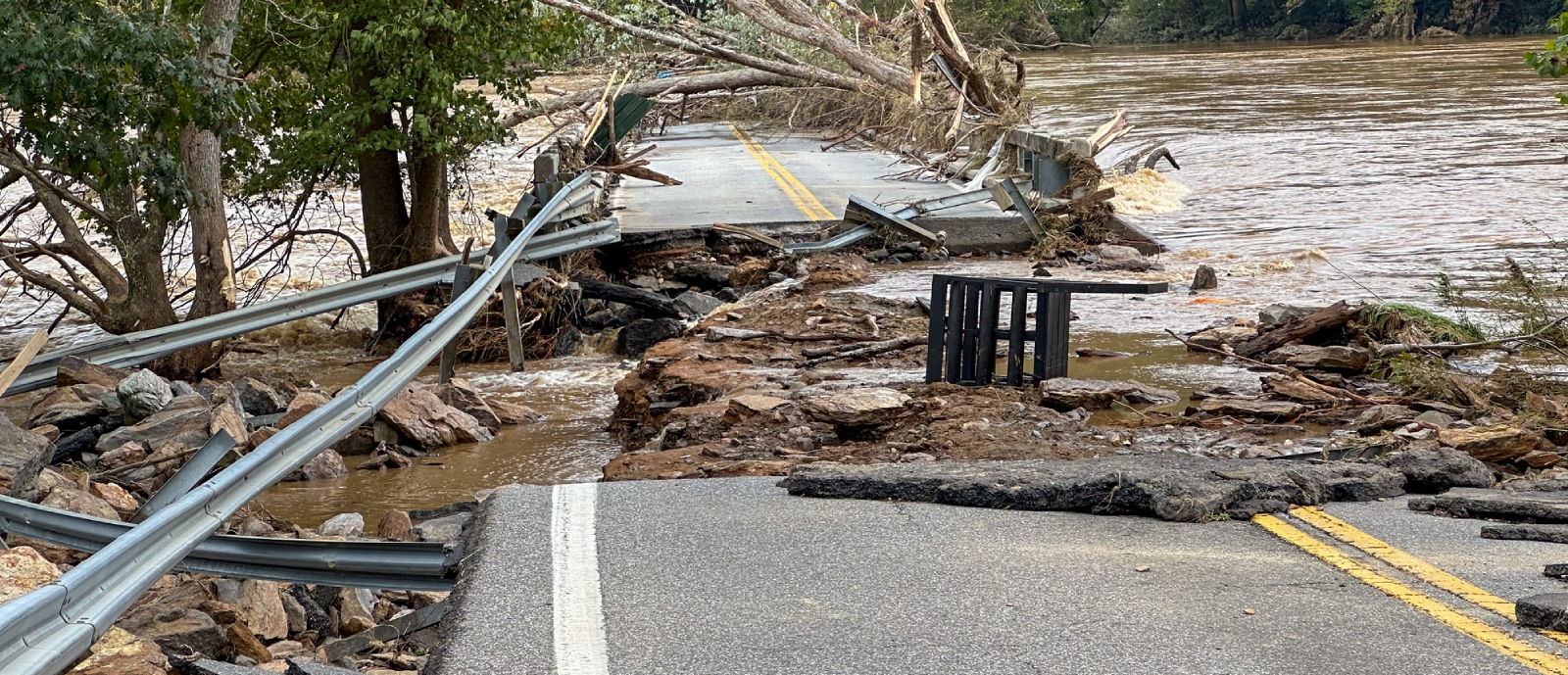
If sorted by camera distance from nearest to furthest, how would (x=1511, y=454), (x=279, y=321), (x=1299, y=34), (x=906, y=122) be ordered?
1. (x=1511, y=454)
2. (x=279, y=321)
3. (x=906, y=122)
4. (x=1299, y=34)

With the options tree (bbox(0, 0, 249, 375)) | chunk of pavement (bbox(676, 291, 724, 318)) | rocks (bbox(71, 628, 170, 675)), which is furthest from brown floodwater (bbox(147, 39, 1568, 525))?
rocks (bbox(71, 628, 170, 675))

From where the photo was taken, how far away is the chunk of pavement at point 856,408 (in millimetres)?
8617

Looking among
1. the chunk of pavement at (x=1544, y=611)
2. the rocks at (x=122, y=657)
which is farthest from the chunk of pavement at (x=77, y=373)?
the chunk of pavement at (x=1544, y=611)

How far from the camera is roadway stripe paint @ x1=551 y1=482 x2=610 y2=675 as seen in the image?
4582 mm

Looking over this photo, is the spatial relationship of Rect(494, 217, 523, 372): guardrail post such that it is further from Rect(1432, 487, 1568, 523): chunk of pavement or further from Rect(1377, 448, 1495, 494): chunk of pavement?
Rect(1432, 487, 1568, 523): chunk of pavement

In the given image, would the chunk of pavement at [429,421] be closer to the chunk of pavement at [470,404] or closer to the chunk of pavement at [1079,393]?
the chunk of pavement at [470,404]

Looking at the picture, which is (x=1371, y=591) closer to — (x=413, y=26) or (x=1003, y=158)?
(x=413, y=26)

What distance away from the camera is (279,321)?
11.0m

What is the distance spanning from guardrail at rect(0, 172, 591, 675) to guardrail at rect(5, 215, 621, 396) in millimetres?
4157

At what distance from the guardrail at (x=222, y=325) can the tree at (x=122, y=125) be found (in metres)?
0.85

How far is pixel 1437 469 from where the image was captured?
678 centimetres

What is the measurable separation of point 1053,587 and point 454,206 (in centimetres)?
2026

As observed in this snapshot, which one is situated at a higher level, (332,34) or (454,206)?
(332,34)

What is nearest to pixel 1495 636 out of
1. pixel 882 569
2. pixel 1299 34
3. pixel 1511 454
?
pixel 882 569
